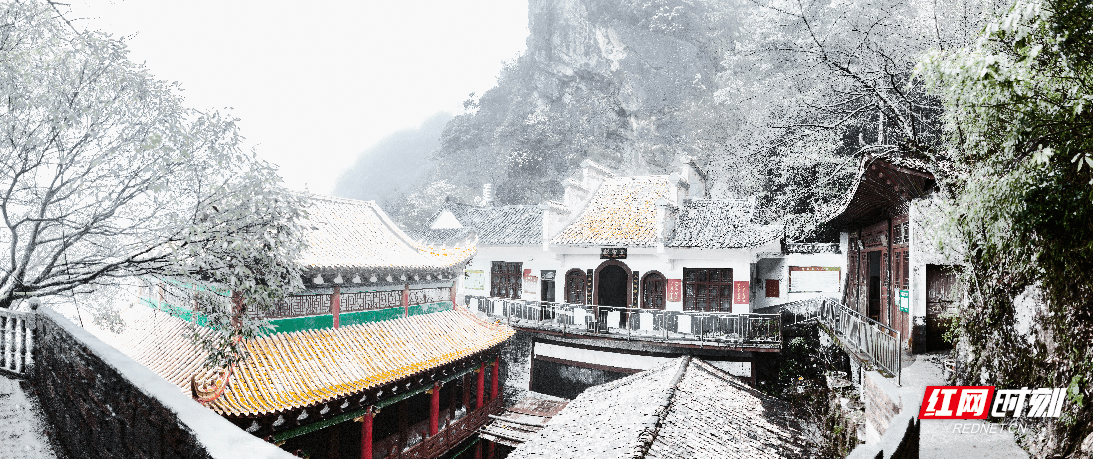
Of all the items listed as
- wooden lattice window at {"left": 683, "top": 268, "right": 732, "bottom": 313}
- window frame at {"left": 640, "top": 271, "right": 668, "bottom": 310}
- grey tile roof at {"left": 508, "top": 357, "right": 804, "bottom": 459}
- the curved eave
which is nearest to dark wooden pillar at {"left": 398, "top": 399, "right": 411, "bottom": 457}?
grey tile roof at {"left": 508, "top": 357, "right": 804, "bottom": 459}

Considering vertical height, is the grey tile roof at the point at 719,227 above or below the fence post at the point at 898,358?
above

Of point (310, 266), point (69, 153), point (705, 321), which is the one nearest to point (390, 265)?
point (310, 266)

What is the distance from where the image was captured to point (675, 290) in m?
16.1

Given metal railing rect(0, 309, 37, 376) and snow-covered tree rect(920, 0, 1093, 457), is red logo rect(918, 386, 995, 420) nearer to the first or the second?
snow-covered tree rect(920, 0, 1093, 457)

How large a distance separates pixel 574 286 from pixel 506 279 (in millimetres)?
2895

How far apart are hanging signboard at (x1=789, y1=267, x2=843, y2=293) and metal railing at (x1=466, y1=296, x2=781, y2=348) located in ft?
17.0

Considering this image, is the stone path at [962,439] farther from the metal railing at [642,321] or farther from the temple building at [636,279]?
the temple building at [636,279]

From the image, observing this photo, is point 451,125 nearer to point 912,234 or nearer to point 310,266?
point 310,266

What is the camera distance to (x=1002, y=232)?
16.8 feet

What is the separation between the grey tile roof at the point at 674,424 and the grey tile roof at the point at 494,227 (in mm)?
9270

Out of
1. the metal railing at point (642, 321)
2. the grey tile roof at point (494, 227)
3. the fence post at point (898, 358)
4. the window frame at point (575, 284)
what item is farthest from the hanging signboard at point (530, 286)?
the fence post at point (898, 358)

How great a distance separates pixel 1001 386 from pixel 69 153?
10.6 meters

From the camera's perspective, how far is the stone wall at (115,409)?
8.48 ft

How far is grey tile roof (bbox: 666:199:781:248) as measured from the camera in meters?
14.9
